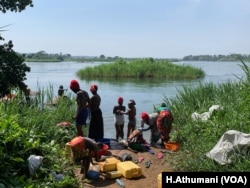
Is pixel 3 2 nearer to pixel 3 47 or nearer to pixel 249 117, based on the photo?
pixel 3 47

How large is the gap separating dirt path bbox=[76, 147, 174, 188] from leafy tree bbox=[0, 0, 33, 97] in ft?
10.1

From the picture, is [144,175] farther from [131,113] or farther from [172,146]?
[131,113]

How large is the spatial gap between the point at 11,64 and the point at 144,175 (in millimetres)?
4444

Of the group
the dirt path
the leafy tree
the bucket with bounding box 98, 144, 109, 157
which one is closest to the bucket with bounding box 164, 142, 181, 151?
the dirt path

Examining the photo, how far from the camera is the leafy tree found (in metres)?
8.04

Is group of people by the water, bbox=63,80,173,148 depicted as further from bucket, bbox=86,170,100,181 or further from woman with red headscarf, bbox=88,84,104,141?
bucket, bbox=86,170,100,181

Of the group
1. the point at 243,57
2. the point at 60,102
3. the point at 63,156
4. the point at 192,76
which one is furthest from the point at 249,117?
the point at 192,76

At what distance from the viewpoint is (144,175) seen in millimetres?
5664

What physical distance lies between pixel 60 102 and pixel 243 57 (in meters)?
4.09

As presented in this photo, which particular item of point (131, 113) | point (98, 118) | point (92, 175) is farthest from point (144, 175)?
point (131, 113)

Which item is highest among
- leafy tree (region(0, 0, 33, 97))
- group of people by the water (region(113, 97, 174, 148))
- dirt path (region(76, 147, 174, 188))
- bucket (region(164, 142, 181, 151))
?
leafy tree (region(0, 0, 33, 97))

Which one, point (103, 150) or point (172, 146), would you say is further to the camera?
point (172, 146)

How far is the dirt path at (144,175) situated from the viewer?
526cm

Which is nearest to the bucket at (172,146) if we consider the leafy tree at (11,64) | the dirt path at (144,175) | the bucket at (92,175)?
the dirt path at (144,175)
